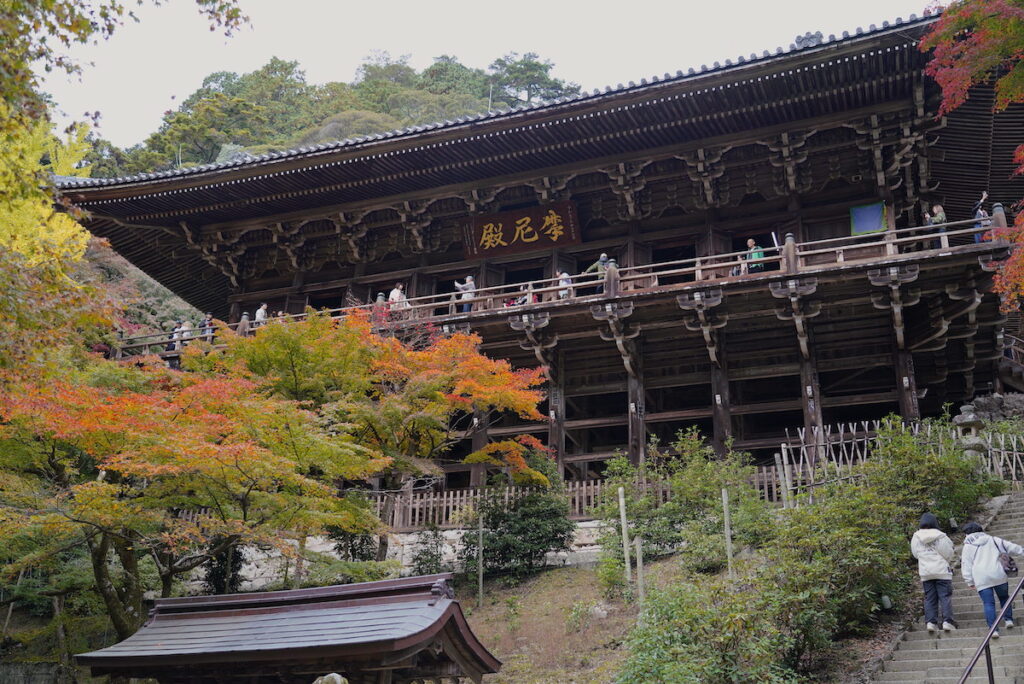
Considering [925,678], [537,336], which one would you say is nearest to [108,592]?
[537,336]

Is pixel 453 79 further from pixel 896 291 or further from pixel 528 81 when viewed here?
pixel 896 291

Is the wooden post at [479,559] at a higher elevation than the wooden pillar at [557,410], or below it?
below

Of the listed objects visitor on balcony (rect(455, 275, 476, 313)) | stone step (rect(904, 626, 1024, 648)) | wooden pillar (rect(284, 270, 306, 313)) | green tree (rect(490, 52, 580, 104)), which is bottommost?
stone step (rect(904, 626, 1024, 648))

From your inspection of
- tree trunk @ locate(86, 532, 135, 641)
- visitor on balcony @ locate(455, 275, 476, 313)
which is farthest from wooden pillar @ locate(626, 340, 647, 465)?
tree trunk @ locate(86, 532, 135, 641)

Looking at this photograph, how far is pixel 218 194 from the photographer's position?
21500 millimetres

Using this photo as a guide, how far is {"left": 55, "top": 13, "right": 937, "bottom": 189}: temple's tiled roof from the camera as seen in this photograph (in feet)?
52.1

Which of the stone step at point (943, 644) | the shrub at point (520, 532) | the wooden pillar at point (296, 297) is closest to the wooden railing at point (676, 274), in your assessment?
the wooden pillar at point (296, 297)

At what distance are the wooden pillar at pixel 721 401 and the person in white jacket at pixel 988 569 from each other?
8168 mm

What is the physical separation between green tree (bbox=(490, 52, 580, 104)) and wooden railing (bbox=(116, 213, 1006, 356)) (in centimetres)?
3474

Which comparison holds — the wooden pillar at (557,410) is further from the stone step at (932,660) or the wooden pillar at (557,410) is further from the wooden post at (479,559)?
the stone step at (932,660)

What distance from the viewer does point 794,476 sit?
1443 cm

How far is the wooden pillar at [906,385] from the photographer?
53.8 feet

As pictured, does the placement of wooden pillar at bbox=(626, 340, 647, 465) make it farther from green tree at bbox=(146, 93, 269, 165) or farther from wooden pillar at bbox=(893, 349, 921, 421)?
green tree at bbox=(146, 93, 269, 165)

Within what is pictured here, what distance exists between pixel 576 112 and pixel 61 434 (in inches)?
445
